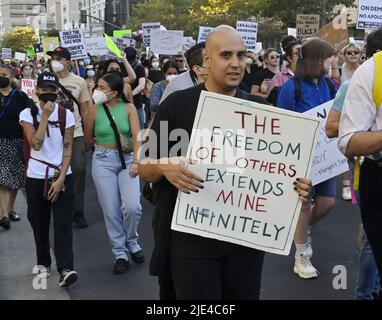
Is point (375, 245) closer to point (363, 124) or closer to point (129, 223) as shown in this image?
point (363, 124)

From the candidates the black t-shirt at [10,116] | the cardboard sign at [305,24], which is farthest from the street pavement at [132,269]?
the cardboard sign at [305,24]

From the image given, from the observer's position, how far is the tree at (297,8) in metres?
31.4

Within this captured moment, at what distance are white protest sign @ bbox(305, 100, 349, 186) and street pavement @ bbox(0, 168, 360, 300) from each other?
820 millimetres

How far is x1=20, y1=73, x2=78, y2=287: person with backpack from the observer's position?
14.4 feet

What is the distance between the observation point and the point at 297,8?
32.2 metres

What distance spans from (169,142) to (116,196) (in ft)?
7.69

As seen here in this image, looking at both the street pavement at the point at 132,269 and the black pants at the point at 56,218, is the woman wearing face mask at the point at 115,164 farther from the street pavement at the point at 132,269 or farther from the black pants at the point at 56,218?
the black pants at the point at 56,218

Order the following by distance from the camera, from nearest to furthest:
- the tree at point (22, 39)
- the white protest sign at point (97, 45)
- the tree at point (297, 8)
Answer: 1. the white protest sign at point (97, 45)
2. the tree at point (297, 8)
3. the tree at point (22, 39)

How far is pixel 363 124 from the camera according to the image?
2484 mm

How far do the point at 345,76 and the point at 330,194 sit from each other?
9.15 feet

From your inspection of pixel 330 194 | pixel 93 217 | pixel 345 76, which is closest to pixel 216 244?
pixel 330 194

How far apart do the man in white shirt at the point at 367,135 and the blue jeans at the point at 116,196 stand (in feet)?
8.50

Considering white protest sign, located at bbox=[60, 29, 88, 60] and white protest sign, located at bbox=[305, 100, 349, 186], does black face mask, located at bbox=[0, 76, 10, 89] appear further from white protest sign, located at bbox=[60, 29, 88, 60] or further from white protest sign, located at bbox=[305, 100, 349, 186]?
white protest sign, located at bbox=[60, 29, 88, 60]

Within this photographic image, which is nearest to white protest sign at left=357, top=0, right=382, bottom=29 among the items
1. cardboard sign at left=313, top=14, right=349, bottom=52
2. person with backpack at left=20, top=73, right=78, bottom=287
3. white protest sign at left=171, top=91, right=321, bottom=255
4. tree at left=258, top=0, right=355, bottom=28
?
cardboard sign at left=313, top=14, right=349, bottom=52
